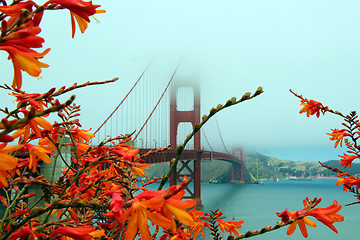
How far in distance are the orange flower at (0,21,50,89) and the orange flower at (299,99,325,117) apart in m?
1.55

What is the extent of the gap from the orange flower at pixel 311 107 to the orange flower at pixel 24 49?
155 cm

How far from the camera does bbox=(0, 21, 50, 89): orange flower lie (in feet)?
1.54

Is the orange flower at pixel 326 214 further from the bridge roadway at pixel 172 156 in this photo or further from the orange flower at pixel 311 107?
the bridge roadway at pixel 172 156

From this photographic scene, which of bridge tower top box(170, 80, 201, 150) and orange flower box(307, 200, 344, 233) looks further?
bridge tower top box(170, 80, 201, 150)

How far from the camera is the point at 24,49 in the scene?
0.50 metres

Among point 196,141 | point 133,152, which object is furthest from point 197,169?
point 133,152

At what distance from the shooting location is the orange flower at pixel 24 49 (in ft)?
1.54

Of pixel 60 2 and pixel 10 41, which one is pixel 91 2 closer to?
pixel 60 2

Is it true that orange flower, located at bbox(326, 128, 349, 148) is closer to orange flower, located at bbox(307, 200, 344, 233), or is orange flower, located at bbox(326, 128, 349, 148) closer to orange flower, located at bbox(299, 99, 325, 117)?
orange flower, located at bbox(299, 99, 325, 117)

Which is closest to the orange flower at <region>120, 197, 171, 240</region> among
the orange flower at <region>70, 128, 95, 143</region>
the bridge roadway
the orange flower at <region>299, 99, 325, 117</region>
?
the orange flower at <region>70, 128, 95, 143</region>

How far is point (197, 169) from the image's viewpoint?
72.6 ft

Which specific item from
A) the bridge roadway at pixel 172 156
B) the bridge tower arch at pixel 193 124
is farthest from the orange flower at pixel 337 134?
the bridge tower arch at pixel 193 124

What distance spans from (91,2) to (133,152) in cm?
40

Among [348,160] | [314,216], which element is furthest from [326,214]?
[348,160]
